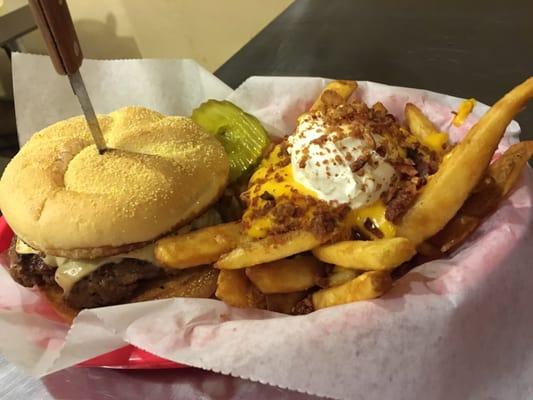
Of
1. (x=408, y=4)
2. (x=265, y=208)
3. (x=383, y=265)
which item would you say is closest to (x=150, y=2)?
(x=408, y=4)

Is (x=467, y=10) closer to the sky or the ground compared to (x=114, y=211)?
closer to the ground

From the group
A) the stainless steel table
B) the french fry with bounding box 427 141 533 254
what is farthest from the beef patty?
the stainless steel table

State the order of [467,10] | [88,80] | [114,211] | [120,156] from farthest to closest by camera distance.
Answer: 1. [467,10]
2. [88,80]
3. [120,156]
4. [114,211]

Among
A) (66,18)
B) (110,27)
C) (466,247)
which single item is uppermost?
(66,18)

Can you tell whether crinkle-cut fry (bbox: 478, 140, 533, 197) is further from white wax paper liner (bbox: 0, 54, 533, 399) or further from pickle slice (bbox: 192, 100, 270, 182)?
pickle slice (bbox: 192, 100, 270, 182)

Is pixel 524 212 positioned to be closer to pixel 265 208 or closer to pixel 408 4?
pixel 265 208

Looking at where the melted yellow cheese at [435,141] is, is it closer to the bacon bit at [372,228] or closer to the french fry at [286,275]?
the bacon bit at [372,228]

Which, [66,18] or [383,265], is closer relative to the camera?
[383,265]

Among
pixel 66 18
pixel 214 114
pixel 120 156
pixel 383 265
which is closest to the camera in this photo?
pixel 383 265
